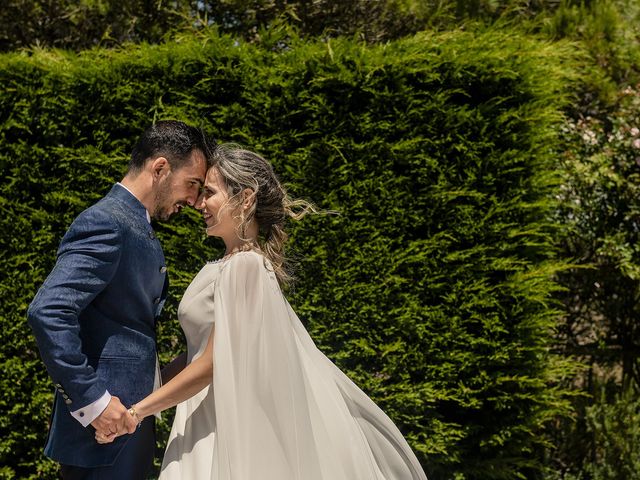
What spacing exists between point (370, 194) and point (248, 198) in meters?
1.84

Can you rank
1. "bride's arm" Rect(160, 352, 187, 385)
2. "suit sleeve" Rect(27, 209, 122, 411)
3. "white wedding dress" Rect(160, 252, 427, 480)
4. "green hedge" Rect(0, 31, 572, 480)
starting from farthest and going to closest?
1. "green hedge" Rect(0, 31, 572, 480)
2. "bride's arm" Rect(160, 352, 187, 385)
3. "white wedding dress" Rect(160, 252, 427, 480)
4. "suit sleeve" Rect(27, 209, 122, 411)

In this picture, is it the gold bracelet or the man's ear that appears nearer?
the gold bracelet

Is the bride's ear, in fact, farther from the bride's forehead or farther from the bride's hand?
the bride's hand

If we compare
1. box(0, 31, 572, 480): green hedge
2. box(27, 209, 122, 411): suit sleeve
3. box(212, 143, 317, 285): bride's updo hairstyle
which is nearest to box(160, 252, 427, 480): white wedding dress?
box(212, 143, 317, 285): bride's updo hairstyle

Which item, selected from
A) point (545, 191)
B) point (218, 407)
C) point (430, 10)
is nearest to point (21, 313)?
point (218, 407)

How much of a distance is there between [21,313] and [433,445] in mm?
2623

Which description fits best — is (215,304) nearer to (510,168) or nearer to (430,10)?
(510,168)

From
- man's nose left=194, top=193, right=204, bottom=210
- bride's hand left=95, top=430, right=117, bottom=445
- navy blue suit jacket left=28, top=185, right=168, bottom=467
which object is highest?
man's nose left=194, top=193, right=204, bottom=210

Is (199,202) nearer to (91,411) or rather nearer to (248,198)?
(248,198)

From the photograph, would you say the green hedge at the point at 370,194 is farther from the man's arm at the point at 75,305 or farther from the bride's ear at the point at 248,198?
the man's arm at the point at 75,305

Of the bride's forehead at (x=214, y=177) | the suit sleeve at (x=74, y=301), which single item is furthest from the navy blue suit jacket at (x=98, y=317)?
the bride's forehead at (x=214, y=177)

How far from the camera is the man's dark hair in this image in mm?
2878

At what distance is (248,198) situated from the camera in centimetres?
277

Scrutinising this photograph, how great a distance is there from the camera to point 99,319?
264 cm
